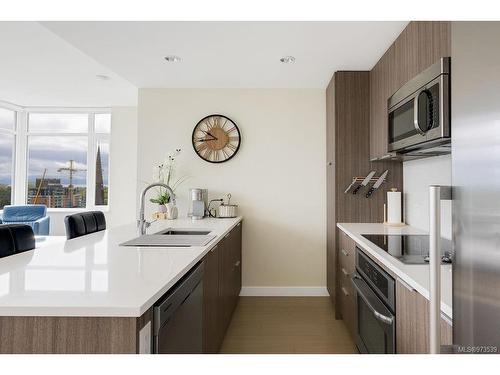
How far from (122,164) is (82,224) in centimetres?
290

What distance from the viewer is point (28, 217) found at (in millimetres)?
4859

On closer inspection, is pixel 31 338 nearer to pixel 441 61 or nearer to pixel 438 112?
pixel 438 112

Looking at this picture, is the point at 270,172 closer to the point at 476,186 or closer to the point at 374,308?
the point at 374,308

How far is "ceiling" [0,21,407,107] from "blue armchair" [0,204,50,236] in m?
1.94

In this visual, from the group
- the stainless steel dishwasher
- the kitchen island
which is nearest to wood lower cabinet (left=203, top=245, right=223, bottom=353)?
the stainless steel dishwasher

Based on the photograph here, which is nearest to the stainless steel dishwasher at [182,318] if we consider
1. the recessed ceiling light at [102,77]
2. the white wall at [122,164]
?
the recessed ceiling light at [102,77]

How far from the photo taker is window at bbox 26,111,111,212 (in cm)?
544

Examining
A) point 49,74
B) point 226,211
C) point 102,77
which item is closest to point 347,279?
point 226,211

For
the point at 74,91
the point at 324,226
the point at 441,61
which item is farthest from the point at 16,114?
the point at 441,61

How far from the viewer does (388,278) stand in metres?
1.52

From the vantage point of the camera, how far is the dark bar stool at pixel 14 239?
154 cm

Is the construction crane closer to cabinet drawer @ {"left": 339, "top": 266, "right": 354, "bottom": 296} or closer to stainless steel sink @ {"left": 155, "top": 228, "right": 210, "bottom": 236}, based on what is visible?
stainless steel sink @ {"left": 155, "top": 228, "right": 210, "bottom": 236}

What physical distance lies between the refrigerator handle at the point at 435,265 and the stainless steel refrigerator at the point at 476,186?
35 mm
